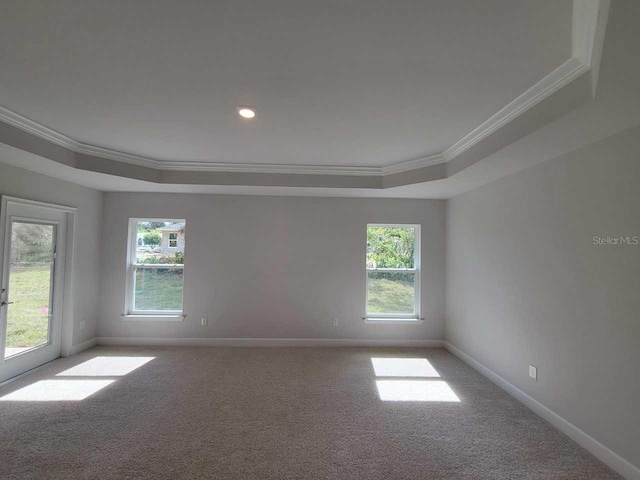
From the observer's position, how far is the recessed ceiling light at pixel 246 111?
7.46 ft

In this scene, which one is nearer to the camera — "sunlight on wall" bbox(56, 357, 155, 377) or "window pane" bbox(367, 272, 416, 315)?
"sunlight on wall" bbox(56, 357, 155, 377)

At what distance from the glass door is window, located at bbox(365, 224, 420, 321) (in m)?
Answer: 4.28

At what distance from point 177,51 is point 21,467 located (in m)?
2.89

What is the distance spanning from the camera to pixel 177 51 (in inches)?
65.2

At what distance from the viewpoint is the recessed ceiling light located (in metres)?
2.28

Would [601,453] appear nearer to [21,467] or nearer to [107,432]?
[107,432]

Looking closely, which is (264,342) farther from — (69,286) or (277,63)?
(277,63)

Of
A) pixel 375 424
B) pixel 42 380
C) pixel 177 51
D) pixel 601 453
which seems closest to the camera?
pixel 177 51

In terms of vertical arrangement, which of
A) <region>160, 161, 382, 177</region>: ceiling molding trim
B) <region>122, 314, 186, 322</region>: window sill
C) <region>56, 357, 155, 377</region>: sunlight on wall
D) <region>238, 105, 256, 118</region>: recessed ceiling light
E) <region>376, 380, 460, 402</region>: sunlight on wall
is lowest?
<region>56, 357, 155, 377</region>: sunlight on wall

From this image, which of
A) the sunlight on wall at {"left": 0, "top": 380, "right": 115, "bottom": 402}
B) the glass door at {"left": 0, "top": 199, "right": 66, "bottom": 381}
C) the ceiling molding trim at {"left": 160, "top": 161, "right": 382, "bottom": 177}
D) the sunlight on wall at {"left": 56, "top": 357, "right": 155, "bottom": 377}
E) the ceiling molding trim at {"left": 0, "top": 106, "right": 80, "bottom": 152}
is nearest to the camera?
the ceiling molding trim at {"left": 0, "top": 106, "right": 80, "bottom": 152}

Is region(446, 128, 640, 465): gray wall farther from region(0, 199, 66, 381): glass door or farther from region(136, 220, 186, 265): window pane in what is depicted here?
region(0, 199, 66, 381): glass door

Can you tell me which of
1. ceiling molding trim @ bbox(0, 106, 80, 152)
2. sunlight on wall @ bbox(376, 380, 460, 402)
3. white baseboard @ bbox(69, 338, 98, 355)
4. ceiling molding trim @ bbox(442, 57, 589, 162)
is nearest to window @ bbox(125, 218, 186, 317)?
white baseboard @ bbox(69, 338, 98, 355)

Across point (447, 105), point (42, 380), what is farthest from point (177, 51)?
point (42, 380)

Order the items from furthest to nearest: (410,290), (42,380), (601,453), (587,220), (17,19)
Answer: (410,290), (42,380), (587,220), (601,453), (17,19)
